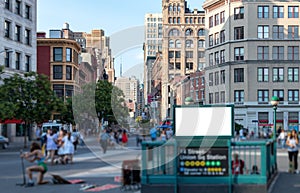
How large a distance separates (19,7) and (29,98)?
60.4ft

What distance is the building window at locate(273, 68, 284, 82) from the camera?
77188mm

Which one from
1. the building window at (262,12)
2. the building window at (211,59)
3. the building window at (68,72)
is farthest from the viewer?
the building window at (68,72)

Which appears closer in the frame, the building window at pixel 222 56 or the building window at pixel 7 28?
the building window at pixel 7 28

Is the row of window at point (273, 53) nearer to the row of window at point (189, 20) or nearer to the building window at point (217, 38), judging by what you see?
the building window at point (217, 38)

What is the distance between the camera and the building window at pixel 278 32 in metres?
77.6

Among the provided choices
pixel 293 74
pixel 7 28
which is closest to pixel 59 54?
pixel 7 28

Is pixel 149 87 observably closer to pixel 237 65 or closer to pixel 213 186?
pixel 237 65

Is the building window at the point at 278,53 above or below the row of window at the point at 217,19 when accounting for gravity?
below

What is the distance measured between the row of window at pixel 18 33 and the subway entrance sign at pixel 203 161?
4441cm

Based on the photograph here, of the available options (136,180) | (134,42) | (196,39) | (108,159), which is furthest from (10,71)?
(196,39)

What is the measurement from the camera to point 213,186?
14.4 m

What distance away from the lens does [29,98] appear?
4453 cm

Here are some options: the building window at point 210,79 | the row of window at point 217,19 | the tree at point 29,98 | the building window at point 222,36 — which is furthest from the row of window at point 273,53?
the tree at point 29,98

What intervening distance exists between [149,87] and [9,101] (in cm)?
3293
